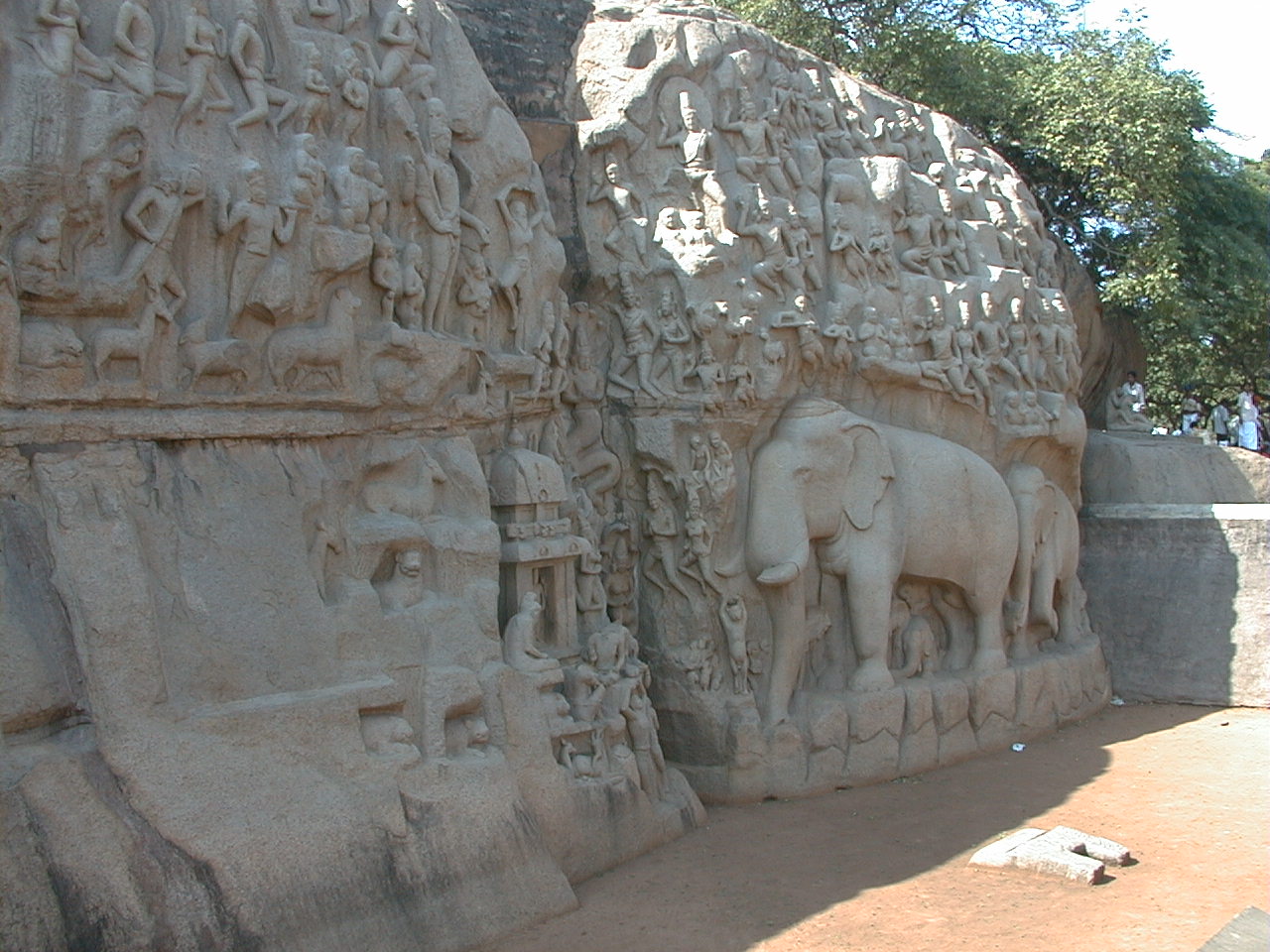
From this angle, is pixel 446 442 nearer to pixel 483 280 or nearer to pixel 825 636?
pixel 483 280

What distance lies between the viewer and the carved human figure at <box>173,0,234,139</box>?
6.28m

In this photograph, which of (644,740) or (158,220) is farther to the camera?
(644,740)

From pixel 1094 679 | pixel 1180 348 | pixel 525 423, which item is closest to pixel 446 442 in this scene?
pixel 525 423

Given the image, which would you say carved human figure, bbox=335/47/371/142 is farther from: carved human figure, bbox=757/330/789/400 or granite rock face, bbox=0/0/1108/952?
carved human figure, bbox=757/330/789/400

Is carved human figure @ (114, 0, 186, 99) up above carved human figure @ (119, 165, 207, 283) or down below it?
above

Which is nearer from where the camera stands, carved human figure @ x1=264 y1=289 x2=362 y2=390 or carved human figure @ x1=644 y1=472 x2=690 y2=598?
carved human figure @ x1=264 y1=289 x2=362 y2=390

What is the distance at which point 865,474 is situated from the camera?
923cm

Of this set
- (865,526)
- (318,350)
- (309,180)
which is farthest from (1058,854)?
(309,180)

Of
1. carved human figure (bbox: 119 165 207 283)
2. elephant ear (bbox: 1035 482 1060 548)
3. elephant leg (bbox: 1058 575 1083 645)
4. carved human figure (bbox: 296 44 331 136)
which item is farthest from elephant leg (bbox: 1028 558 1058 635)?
carved human figure (bbox: 119 165 207 283)

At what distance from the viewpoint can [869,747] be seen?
9.06m

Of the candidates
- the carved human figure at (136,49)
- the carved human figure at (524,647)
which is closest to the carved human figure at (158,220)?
the carved human figure at (136,49)

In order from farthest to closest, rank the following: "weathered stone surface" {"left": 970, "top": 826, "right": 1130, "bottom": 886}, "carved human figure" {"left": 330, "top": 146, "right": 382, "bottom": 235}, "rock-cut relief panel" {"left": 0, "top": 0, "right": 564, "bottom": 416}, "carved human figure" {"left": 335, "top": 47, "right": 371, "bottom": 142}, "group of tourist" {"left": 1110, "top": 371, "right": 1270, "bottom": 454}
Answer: "group of tourist" {"left": 1110, "top": 371, "right": 1270, "bottom": 454} → "weathered stone surface" {"left": 970, "top": 826, "right": 1130, "bottom": 886} → "carved human figure" {"left": 335, "top": 47, "right": 371, "bottom": 142} → "carved human figure" {"left": 330, "top": 146, "right": 382, "bottom": 235} → "rock-cut relief panel" {"left": 0, "top": 0, "right": 564, "bottom": 416}

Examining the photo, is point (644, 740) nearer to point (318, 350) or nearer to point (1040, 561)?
point (318, 350)

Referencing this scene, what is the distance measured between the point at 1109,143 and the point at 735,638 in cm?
899
